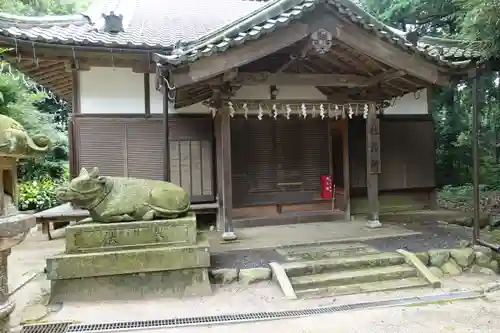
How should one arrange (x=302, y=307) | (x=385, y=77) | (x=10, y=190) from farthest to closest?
(x=385, y=77) → (x=302, y=307) → (x=10, y=190)

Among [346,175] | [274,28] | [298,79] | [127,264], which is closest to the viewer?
[127,264]

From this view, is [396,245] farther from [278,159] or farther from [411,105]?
[411,105]

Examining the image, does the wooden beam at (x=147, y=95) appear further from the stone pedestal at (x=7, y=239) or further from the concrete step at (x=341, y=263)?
the stone pedestal at (x=7, y=239)

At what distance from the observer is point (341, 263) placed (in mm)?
5699

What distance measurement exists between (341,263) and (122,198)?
3.31 metres

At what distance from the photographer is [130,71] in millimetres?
8523

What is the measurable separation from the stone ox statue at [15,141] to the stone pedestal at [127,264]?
178 cm

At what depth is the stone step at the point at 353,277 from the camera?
5328 mm

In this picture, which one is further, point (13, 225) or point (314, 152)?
point (314, 152)

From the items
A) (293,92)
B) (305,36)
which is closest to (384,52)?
(305,36)

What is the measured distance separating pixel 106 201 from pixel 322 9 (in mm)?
4414

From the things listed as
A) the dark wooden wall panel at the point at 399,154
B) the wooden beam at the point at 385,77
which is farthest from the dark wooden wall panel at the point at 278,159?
the wooden beam at the point at 385,77

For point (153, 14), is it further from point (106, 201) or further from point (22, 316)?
point (22, 316)

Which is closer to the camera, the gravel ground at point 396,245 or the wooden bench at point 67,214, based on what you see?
the gravel ground at point 396,245
